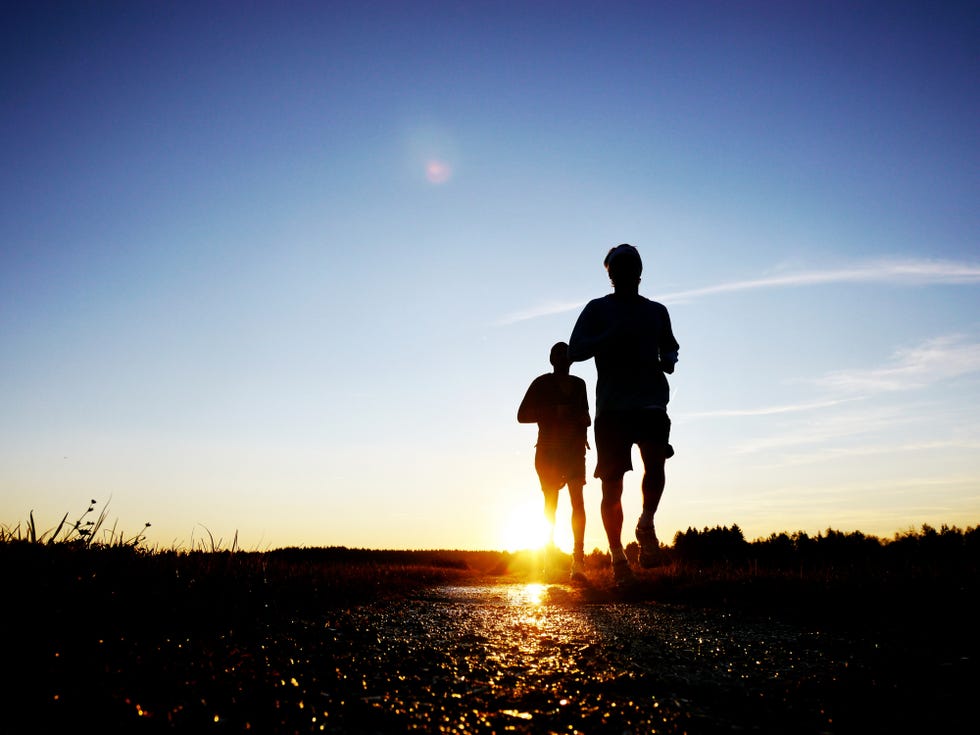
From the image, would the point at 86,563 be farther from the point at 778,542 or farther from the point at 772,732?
the point at 778,542

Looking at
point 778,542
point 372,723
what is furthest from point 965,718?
point 778,542

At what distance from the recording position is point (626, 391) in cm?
546

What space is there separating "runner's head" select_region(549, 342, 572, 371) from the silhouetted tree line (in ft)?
8.65

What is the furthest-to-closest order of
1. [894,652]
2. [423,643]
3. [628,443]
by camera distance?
[628,443]
[423,643]
[894,652]

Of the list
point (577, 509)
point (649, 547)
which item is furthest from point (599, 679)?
point (577, 509)

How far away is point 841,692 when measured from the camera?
1.73m

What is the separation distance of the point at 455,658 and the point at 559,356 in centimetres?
597

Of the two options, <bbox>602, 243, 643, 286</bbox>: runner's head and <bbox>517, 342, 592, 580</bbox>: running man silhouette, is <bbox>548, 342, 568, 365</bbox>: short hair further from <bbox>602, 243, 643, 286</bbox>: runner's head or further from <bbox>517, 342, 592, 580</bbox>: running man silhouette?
<bbox>602, 243, 643, 286</bbox>: runner's head

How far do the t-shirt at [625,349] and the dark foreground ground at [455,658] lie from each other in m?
1.95

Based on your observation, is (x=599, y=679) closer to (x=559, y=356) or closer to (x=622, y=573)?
(x=622, y=573)

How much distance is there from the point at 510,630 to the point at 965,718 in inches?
69.4

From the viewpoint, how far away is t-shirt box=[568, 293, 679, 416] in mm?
5473

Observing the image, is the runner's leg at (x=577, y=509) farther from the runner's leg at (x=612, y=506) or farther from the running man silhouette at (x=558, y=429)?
the runner's leg at (x=612, y=506)

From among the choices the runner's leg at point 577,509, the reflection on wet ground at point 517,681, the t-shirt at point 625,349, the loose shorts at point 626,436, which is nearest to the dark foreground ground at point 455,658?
the reflection on wet ground at point 517,681
